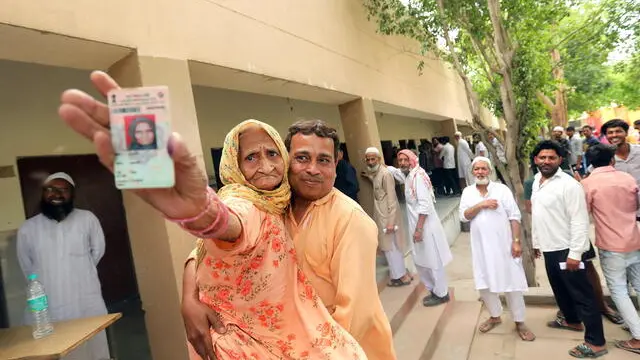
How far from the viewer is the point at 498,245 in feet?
12.0

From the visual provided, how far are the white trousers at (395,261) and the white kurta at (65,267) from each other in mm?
3191

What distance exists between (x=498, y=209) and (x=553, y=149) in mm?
750

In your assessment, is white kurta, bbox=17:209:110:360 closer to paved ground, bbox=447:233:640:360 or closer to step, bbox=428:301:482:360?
step, bbox=428:301:482:360

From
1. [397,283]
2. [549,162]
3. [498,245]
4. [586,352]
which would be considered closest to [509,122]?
[549,162]

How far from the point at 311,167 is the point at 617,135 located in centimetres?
428

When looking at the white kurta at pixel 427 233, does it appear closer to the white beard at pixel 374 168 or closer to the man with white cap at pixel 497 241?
the white beard at pixel 374 168

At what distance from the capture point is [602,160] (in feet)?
10.5

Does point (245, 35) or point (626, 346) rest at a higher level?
point (245, 35)

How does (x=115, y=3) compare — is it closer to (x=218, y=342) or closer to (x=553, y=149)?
(x=218, y=342)

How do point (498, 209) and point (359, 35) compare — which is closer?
point (498, 209)

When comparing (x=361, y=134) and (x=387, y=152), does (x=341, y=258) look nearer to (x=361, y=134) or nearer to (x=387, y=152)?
(x=361, y=134)

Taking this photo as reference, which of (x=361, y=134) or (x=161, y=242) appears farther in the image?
(x=361, y=134)

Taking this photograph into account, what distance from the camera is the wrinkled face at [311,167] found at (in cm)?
142

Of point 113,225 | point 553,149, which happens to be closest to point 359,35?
point 553,149
